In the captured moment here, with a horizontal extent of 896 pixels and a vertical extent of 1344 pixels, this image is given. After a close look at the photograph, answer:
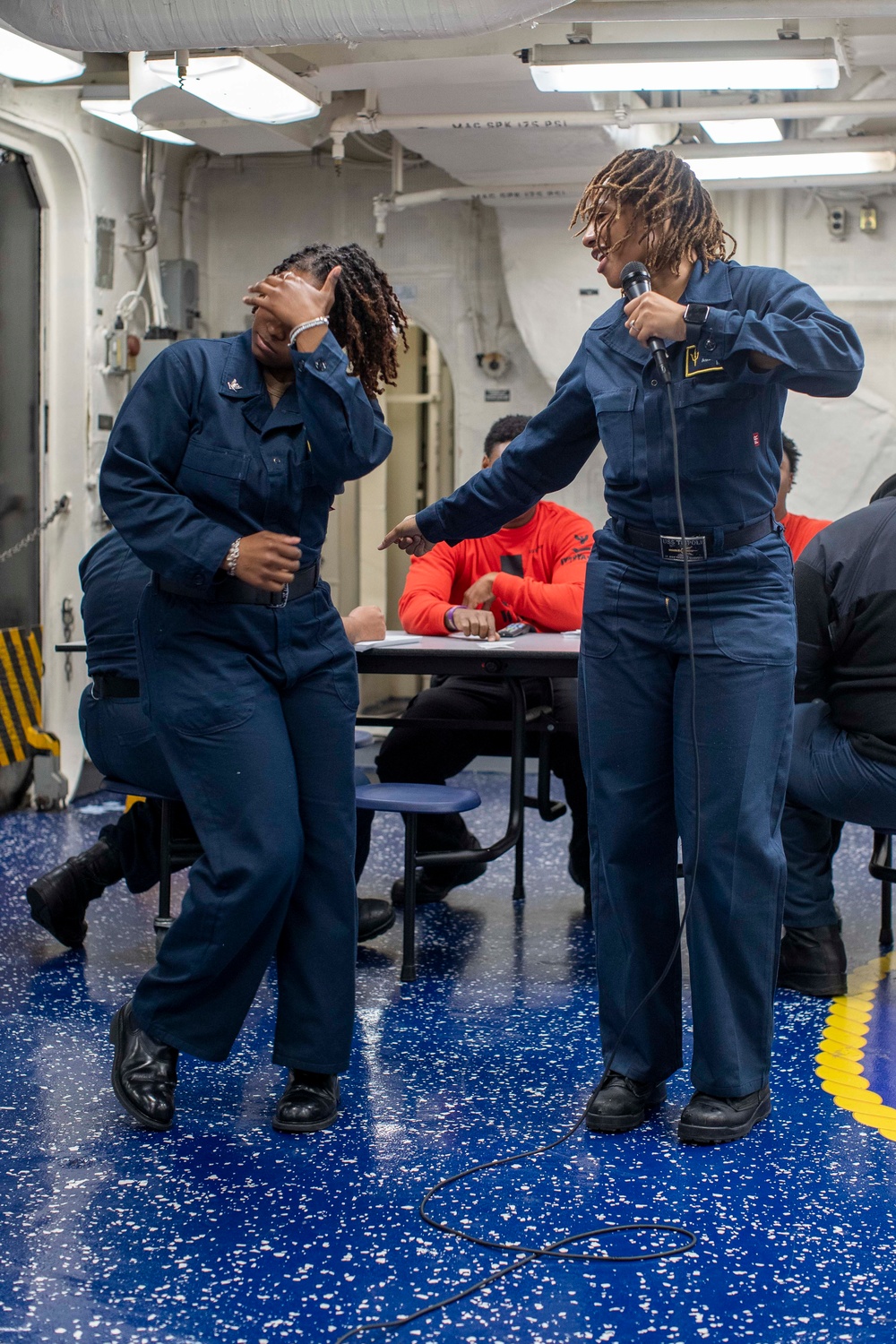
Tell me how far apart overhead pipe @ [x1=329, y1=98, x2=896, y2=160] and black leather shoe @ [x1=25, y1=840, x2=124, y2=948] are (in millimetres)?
3474

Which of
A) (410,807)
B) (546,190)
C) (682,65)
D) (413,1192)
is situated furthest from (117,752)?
(546,190)

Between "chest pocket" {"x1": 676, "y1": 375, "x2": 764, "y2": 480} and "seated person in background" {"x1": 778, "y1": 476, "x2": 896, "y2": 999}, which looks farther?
"seated person in background" {"x1": 778, "y1": 476, "x2": 896, "y2": 999}

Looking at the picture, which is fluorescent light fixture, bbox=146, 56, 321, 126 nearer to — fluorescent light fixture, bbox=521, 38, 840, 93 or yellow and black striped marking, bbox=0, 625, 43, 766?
fluorescent light fixture, bbox=521, 38, 840, 93

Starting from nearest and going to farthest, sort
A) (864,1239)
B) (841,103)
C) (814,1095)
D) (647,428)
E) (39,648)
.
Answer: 1. (864,1239)
2. (647,428)
3. (814,1095)
4. (841,103)
5. (39,648)

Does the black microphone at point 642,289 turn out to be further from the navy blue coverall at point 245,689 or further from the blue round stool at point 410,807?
the blue round stool at point 410,807

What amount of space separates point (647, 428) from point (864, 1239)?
4.71 feet

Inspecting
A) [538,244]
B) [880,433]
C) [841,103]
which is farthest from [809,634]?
[538,244]

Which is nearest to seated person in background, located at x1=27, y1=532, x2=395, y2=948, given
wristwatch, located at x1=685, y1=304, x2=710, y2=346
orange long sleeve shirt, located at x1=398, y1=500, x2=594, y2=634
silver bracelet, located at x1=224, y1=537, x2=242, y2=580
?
orange long sleeve shirt, located at x1=398, y1=500, x2=594, y2=634

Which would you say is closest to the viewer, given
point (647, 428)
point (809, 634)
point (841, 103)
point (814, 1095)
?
point (647, 428)

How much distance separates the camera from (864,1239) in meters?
2.29

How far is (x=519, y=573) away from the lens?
489 cm

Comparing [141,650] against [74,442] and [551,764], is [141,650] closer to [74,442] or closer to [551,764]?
[551,764]

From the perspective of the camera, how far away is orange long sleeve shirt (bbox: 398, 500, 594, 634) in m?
4.56

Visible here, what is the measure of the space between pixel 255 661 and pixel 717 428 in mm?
946
